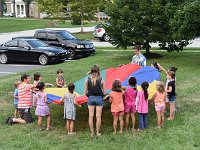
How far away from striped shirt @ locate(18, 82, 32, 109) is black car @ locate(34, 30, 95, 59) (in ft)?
45.3

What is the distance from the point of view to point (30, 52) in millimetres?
21688

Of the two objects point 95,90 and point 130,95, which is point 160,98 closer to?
point 130,95

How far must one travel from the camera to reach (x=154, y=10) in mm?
20141

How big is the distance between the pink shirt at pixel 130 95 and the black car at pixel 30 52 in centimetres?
1264

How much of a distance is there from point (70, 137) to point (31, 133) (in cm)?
96

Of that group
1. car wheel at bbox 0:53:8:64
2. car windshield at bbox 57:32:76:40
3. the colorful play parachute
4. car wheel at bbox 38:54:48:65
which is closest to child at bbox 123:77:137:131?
the colorful play parachute

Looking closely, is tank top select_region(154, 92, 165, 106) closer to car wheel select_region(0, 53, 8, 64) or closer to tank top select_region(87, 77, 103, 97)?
tank top select_region(87, 77, 103, 97)

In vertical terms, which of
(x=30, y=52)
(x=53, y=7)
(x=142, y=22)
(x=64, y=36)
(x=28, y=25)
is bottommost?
(x=30, y=52)

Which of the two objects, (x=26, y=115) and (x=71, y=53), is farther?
(x=71, y=53)

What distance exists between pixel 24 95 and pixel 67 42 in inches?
570

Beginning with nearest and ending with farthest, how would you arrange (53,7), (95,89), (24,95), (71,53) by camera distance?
(95,89)
(24,95)
(71,53)
(53,7)

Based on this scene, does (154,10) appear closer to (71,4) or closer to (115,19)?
(115,19)

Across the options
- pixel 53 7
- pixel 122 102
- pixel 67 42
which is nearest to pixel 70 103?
pixel 122 102

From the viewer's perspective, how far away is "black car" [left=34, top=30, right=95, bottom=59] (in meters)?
23.9
